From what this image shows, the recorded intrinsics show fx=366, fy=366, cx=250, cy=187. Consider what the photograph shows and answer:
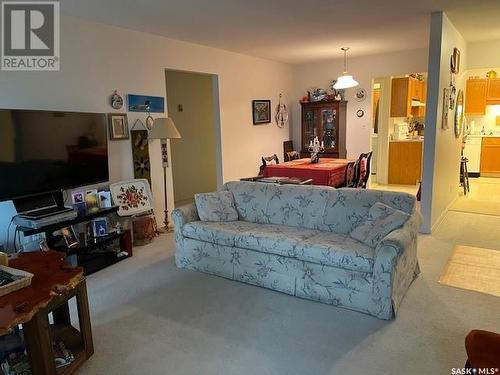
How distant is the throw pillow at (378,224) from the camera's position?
2703mm

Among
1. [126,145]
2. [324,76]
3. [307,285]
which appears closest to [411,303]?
[307,285]

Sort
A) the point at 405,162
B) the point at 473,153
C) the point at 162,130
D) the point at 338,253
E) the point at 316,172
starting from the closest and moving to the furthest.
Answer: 1. the point at 338,253
2. the point at 162,130
3. the point at 316,172
4. the point at 405,162
5. the point at 473,153

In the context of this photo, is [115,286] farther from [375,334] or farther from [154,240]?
[375,334]

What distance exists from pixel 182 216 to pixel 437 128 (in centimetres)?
308

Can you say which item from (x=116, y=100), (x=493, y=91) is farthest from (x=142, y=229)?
(x=493, y=91)

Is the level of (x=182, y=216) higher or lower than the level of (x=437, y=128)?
lower

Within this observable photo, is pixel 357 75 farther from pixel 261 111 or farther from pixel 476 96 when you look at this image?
pixel 476 96

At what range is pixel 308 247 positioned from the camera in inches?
110

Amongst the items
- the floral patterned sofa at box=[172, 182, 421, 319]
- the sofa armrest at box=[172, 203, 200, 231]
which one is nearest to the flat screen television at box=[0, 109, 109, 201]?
the sofa armrest at box=[172, 203, 200, 231]

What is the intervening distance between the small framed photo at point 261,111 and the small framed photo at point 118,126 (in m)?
2.72

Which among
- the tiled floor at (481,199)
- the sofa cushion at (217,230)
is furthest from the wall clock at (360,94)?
the sofa cushion at (217,230)

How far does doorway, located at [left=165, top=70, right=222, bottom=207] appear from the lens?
6504 millimetres

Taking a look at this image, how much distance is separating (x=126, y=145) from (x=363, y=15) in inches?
120

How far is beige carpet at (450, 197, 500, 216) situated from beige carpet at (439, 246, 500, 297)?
5.81 feet
